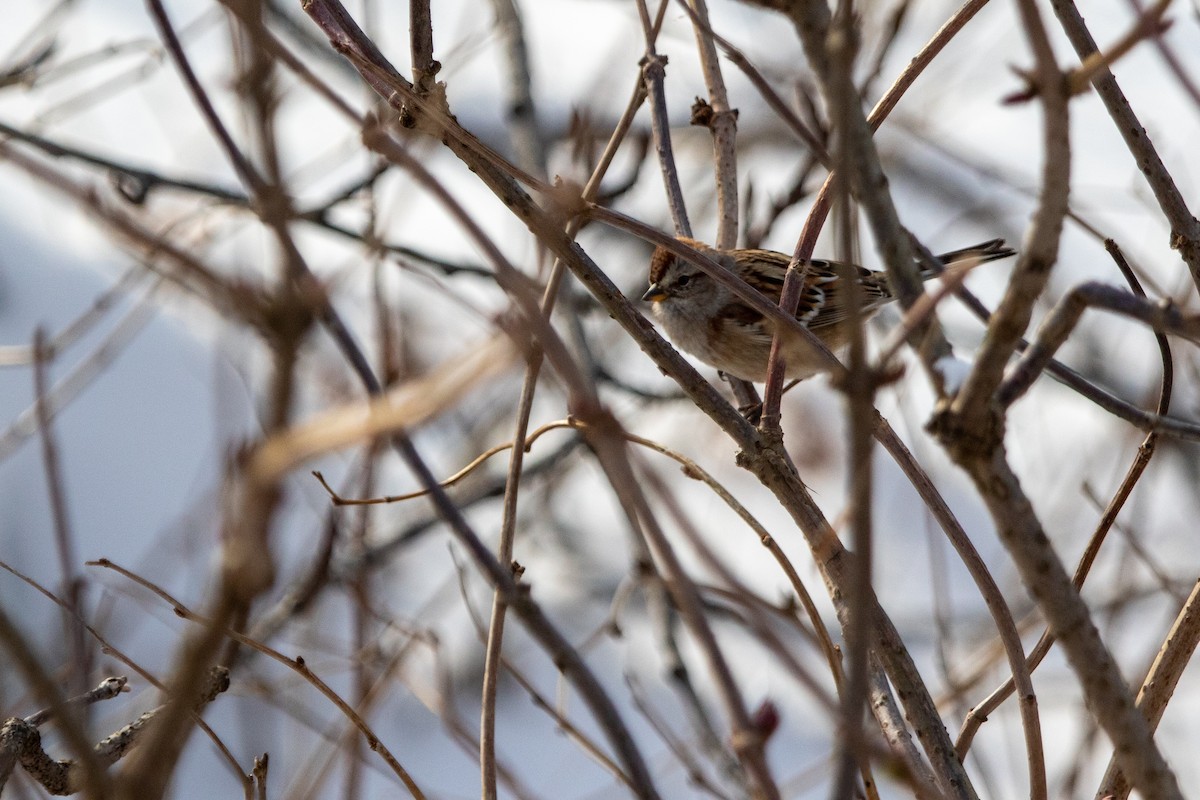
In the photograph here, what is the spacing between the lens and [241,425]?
5.70 ft

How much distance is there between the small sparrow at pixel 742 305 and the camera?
3346mm

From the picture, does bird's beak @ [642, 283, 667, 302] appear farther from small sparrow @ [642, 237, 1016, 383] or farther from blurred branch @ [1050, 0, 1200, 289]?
blurred branch @ [1050, 0, 1200, 289]

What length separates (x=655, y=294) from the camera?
12.0ft

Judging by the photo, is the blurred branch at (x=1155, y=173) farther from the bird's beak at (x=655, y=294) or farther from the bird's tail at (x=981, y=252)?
the bird's beak at (x=655, y=294)

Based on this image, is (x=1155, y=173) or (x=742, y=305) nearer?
(x=1155, y=173)

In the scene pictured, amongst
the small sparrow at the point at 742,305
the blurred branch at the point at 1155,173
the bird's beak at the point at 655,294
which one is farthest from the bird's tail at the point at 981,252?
the blurred branch at the point at 1155,173

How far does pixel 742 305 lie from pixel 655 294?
0.28 meters

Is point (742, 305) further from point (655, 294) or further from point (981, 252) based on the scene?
point (981, 252)

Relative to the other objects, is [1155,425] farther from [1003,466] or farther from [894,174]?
[894,174]

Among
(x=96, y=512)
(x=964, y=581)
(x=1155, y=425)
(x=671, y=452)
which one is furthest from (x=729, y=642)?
(x=1155, y=425)

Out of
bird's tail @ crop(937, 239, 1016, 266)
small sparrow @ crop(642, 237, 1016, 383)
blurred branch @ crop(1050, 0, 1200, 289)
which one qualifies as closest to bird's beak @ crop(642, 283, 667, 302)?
small sparrow @ crop(642, 237, 1016, 383)

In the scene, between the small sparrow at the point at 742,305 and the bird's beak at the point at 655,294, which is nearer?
the small sparrow at the point at 742,305

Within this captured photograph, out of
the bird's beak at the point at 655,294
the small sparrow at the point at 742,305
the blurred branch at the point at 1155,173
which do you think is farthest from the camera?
the bird's beak at the point at 655,294

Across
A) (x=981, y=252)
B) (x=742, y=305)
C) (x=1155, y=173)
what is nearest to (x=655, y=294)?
(x=742, y=305)
